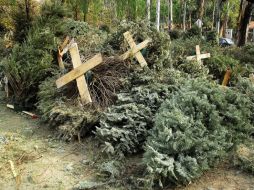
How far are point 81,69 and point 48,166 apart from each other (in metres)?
2.15

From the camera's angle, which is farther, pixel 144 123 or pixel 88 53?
pixel 88 53

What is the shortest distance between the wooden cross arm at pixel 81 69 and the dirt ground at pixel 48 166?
1014mm

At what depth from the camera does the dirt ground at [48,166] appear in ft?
17.1

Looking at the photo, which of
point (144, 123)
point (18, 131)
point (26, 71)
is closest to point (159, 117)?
point (144, 123)

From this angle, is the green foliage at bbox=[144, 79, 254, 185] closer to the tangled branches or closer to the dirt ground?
the dirt ground

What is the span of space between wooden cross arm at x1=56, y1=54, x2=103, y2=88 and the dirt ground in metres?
1.01

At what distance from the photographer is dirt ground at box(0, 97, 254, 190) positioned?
17.1ft

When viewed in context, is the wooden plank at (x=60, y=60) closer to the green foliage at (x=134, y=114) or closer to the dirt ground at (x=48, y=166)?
the dirt ground at (x=48, y=166)

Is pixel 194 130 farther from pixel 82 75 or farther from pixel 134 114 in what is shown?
pixel 82 75

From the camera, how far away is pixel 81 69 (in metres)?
7.18

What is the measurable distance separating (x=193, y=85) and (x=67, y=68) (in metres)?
3.02

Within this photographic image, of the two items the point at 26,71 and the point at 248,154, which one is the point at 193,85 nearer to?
the point at 248,154

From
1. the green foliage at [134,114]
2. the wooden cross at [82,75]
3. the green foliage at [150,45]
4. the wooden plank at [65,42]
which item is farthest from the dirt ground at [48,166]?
the wooden plank at [65,42]

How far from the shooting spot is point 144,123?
6.20 m
